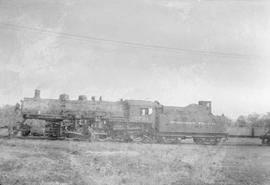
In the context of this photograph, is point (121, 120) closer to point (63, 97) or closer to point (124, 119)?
point (124, 119)

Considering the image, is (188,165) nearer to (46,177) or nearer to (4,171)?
(46,177)

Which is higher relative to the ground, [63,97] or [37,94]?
[37,94]

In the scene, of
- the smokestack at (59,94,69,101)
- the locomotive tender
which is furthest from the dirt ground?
the smokestack at (59,94,69,101)

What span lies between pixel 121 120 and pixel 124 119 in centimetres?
31

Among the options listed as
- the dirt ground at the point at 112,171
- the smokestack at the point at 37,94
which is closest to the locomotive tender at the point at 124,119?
the smokestack at the point at 37,94

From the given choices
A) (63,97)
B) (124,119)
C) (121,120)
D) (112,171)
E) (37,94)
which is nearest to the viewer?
(112,171)

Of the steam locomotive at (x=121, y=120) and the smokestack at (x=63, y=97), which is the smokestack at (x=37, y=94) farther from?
the smokestack at (x=63, y=97)

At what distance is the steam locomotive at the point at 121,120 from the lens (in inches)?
914

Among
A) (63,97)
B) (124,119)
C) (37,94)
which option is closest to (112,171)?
(124,119)

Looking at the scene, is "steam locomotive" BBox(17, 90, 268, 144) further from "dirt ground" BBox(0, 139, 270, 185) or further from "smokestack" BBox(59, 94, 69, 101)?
"dirt ground" BBox(0, 139, 270, 185)

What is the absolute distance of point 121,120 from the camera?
25.0 m

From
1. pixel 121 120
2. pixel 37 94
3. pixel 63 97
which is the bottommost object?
pixel 121 120

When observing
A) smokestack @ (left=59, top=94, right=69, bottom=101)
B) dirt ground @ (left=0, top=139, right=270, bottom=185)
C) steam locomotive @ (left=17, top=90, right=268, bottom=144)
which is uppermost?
smokestack @ (left=59, top=94, right=69, bottom=101)

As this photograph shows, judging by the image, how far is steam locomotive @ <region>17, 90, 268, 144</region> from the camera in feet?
76.2
